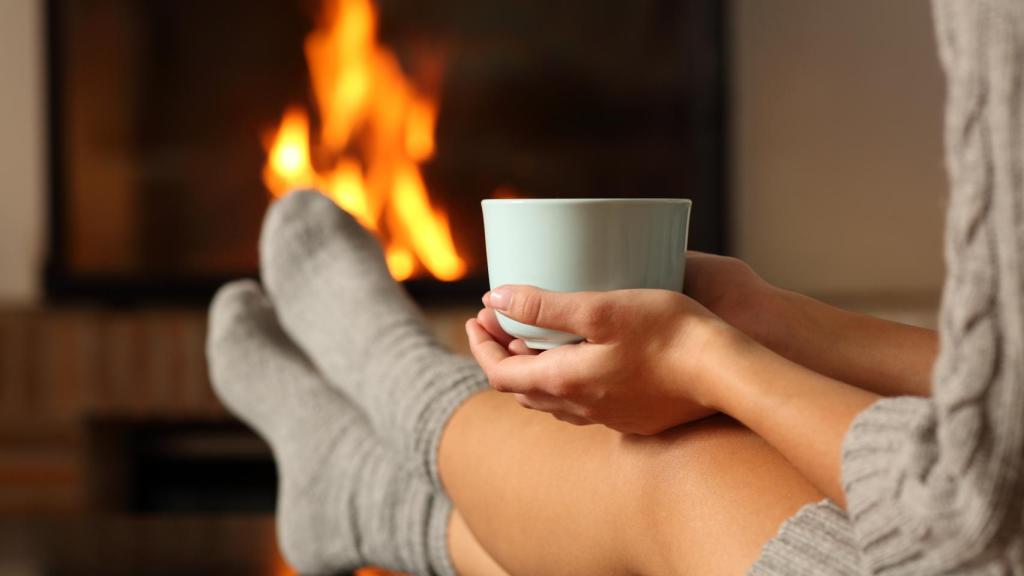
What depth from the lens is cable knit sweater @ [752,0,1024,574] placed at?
39cm

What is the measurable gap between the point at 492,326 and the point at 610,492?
11 centimetres

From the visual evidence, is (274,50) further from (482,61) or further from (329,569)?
(329,569)

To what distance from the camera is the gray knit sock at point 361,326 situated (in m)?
0.81

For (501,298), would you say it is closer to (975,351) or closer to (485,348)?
(485,348)

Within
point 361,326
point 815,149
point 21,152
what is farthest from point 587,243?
point 21,152

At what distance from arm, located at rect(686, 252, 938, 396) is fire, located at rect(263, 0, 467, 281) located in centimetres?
111

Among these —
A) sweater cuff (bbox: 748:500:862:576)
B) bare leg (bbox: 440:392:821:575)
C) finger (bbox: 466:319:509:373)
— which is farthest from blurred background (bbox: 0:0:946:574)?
sweater cuff (bbox: 748:500:862:576)

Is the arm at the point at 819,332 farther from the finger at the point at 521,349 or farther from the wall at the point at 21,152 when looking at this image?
the wall at the point at 21,152

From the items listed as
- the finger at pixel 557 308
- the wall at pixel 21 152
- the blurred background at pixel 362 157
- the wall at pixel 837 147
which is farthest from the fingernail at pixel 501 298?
the wall at pixel 21 152

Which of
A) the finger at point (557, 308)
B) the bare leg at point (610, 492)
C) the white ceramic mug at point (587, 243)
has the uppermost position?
the white ceramic mug at point (587, 243)

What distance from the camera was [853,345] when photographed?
0.65 meters

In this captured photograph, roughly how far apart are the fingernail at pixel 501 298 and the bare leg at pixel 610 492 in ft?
0.39

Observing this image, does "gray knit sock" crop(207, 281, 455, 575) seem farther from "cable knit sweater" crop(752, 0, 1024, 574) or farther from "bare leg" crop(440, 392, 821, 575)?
"cable knit sweater" crop(752, 0, 1024, 574)

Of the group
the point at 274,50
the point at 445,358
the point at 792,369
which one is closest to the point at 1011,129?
the point at 792,369
